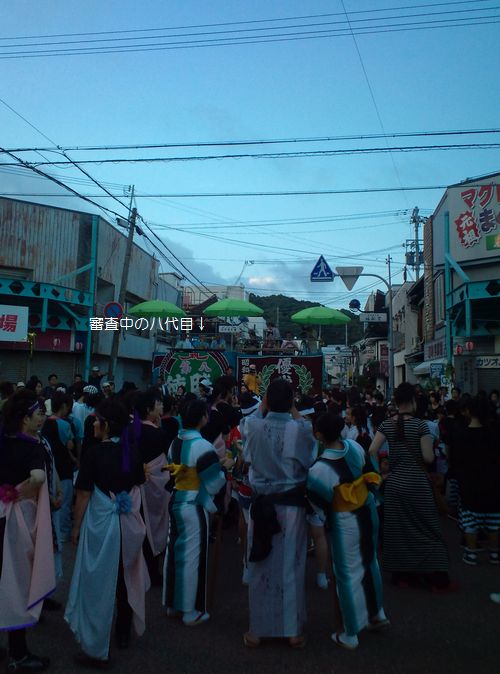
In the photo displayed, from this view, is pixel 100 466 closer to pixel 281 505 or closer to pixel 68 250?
pixel 281 505

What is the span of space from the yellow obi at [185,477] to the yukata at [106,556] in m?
0.51

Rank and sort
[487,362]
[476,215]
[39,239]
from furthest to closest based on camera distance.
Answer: [39,239] < [476,215] < [487,362]

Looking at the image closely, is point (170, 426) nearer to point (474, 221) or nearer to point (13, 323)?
point (13, 323)

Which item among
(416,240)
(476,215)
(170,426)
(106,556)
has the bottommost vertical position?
(106,556)

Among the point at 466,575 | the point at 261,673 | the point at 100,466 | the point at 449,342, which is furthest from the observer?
the point at 449,342

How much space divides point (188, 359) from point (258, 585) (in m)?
13.1

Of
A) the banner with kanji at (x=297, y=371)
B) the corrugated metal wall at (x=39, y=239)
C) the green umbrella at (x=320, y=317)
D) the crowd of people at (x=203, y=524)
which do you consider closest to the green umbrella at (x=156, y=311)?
the banner with kanji at (x=297, y=371)

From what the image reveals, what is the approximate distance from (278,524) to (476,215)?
1837 cm

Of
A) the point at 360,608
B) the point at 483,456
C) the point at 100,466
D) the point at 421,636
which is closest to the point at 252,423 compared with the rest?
the point at 100,466

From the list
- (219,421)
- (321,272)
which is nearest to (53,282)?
(321,272)

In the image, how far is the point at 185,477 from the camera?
4.75m

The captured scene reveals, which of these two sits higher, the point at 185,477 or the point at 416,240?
the point at 416,240

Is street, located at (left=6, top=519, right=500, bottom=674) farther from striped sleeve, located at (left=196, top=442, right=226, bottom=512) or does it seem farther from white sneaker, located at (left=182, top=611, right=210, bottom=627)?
striped sleeve, located at (left=196, top=442, right=226, bottom=512)

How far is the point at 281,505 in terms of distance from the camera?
13.9 feet
